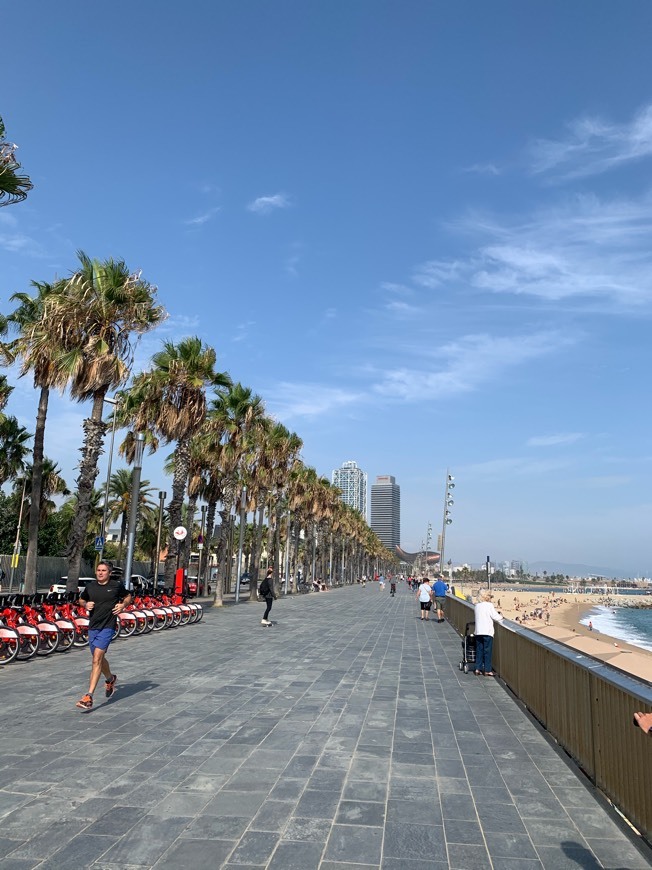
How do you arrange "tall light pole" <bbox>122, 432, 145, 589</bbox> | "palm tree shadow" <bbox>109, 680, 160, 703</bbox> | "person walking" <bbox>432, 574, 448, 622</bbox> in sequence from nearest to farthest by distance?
"palm tree shadow" <bbox>109, 680, 160, 703</bbox> < "tall light pole" <bbox>122, 432, 145, 589</bbox> < "person walking" <bbox>432, 574, 448, 622</bbox>

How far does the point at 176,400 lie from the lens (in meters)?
25.3

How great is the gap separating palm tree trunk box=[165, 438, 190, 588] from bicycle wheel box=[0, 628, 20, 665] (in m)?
13.8

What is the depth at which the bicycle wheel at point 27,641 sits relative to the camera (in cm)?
1196

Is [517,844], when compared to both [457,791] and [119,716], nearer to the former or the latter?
[457,791]

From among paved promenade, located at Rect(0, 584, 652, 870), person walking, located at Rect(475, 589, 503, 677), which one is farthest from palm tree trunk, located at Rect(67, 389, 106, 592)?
person walking, located at Rect(475, 589, 503, 677)

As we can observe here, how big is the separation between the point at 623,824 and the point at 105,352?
17.2 metres

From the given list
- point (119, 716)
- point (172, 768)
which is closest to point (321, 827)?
point (172, 768)

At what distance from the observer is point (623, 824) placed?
16.0 ft

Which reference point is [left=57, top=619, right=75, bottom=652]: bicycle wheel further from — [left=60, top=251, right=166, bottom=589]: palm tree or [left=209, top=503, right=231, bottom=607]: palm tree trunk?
[left=209, top=503, right=231, bottom=607]: palm tree trunk

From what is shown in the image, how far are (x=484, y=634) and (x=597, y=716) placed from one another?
6.59 metres

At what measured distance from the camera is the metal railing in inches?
183

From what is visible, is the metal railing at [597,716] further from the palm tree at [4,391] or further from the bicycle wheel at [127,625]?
the palm tree at [4,391]

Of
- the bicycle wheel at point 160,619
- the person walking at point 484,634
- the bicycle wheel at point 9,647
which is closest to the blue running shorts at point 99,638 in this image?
the bicycle wheel at point 9,647

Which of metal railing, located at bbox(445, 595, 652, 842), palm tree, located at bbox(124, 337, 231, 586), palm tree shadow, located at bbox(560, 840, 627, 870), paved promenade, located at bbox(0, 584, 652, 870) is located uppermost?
palm tree, located at bbox(124, 337, 231, 586)
